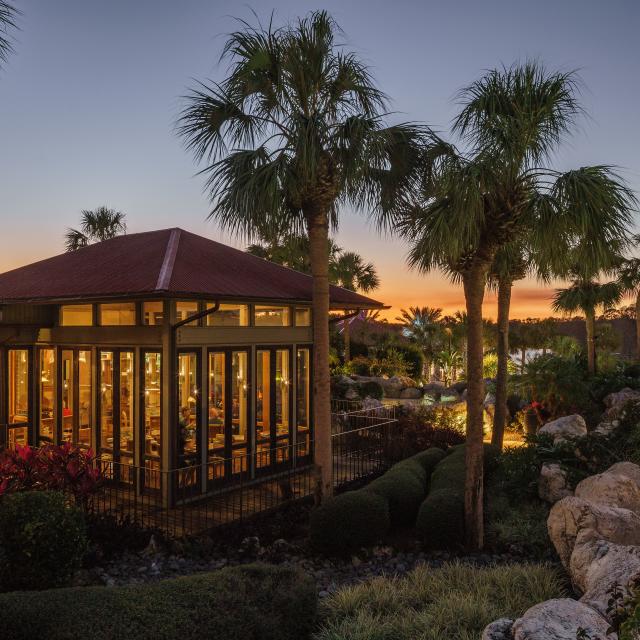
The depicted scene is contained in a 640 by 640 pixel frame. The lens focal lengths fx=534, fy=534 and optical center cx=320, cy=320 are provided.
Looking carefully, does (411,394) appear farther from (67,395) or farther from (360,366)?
(67,395)

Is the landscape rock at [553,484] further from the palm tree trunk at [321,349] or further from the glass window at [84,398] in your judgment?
the glass window at [84,398]

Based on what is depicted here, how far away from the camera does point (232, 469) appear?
10.5 meters

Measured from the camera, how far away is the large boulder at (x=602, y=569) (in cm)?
401

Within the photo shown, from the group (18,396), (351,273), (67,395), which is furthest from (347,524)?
(351,273)

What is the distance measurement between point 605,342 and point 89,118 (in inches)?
1155

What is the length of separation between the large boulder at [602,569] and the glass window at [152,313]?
7.23 meters

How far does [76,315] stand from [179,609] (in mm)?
7910

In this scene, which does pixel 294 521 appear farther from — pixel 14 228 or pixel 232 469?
pixel 14 228

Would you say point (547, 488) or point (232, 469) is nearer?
point (547, 488)

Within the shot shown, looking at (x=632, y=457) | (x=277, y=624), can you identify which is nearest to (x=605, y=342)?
(x=632, y=457)

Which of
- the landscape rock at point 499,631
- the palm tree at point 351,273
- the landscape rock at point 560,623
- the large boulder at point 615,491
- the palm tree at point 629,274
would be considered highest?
the palm tree at point 351,273

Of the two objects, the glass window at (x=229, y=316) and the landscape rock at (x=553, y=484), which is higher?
the glass window at (x=229, y=316)

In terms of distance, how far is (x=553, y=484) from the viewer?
28.0ft

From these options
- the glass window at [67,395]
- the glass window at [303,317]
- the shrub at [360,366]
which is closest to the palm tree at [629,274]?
the shrub at [360,366]
